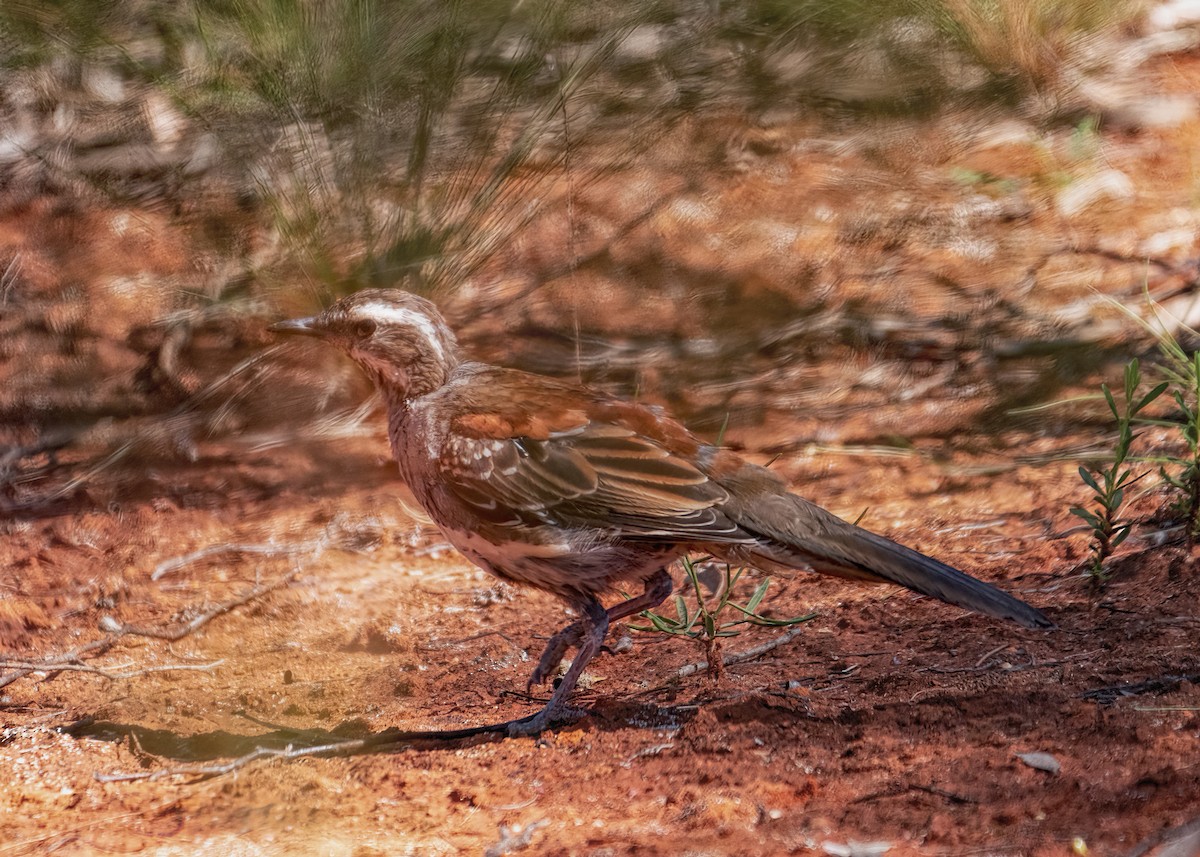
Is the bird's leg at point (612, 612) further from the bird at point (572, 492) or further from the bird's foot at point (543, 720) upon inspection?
the bird's foot at point (543, 720)

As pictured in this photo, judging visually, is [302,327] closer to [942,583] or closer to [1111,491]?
[942,583]

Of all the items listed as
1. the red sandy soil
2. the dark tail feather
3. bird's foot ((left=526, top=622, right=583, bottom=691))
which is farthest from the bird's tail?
bird's foot ((left=526, top=622, right=583, bottom=691))

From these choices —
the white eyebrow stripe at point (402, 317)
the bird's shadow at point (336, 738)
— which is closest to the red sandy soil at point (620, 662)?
the bird's shadow at point (336, 738)

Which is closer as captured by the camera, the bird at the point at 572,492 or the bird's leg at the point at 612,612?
the bird at the point at 572,492

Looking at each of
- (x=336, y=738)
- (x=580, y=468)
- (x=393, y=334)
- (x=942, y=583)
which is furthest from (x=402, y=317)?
(x=942, y=583)

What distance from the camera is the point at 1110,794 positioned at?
8.61ft

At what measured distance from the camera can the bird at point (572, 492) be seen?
343 cm

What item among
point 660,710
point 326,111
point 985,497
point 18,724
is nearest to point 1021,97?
point 985,497

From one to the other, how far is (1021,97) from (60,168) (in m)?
4.69

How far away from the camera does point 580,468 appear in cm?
363

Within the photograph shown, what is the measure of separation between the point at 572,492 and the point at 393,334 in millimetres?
844

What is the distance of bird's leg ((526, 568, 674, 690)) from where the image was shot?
384 centimetres

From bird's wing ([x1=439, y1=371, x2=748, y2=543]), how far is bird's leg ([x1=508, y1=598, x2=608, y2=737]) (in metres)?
0.34

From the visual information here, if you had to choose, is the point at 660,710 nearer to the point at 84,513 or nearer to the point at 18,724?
the point at 18,724
